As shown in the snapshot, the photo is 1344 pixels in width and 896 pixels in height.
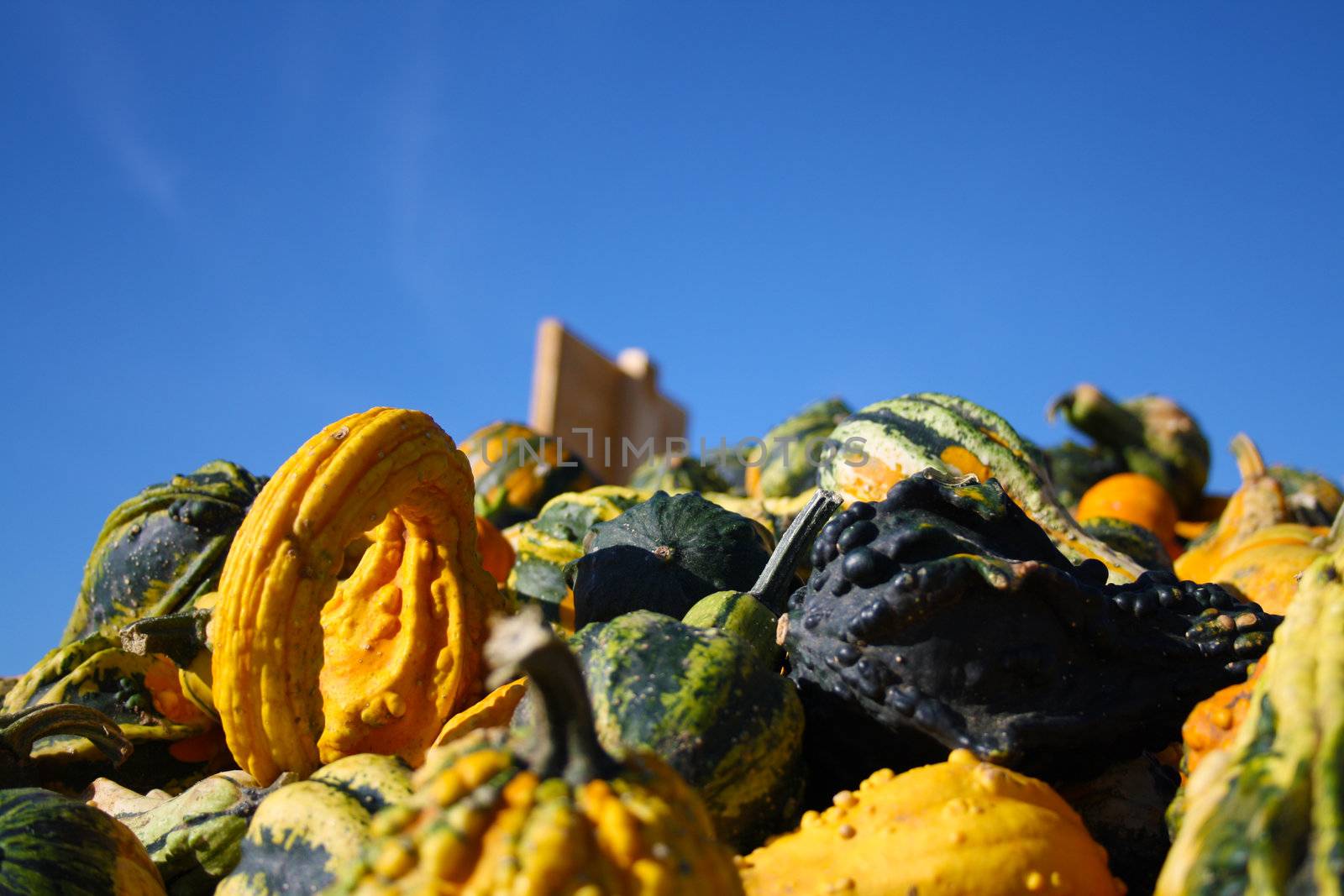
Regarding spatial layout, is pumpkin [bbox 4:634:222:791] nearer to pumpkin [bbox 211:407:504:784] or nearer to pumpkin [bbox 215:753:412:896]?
pumpkin [bbox 211:407:504:784]

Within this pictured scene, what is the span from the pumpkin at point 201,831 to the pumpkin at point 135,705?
1.71ft

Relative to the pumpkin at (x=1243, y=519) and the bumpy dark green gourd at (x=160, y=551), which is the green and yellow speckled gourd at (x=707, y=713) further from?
the pumpkin at (x=1243, y=519)

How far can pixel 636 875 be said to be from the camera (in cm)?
109

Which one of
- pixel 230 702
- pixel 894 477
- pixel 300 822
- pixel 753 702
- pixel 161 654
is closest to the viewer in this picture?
pixel 300 822

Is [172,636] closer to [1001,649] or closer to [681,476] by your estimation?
[1001,649]

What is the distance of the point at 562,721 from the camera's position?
1188 mm

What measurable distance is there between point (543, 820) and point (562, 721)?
0.38ft

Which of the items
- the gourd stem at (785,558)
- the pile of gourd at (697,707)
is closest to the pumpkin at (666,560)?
the pile of gourd at (697,707)

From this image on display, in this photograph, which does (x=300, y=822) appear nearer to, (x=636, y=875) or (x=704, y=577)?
(x=636, y=875)

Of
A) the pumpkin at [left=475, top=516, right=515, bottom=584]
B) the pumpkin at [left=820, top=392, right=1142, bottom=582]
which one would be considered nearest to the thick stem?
the pumpkin at [left=820, top=392, right=1142, bottom=582]

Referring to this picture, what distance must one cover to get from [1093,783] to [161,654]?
231 cm

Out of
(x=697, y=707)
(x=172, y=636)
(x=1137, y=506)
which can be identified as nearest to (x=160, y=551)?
(x=172, y=636)

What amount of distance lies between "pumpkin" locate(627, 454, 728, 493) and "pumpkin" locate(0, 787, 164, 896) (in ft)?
10.6

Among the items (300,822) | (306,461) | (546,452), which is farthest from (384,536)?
(546,452)
